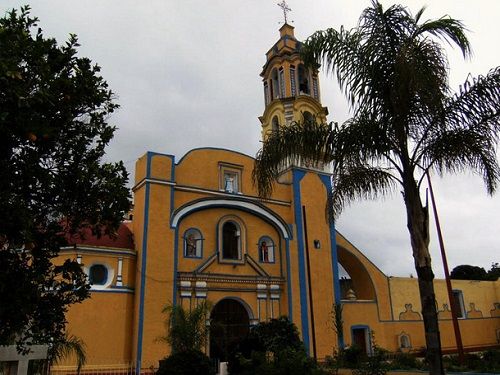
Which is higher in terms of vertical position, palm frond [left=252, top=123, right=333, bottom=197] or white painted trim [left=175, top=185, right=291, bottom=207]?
white painted trim [left=175, top=185, right=291, bottom=207]

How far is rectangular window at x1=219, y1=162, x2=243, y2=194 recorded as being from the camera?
19.5 metres

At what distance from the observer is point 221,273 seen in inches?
711

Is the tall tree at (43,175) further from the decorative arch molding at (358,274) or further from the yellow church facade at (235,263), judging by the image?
the decorative arch molding at (358,274)

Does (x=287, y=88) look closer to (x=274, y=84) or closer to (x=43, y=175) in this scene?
(x=274, y=84)

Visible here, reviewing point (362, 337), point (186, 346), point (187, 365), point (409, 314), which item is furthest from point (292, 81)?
point (187, 365)

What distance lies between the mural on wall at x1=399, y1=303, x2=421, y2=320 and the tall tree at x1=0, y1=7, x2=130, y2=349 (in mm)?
19806

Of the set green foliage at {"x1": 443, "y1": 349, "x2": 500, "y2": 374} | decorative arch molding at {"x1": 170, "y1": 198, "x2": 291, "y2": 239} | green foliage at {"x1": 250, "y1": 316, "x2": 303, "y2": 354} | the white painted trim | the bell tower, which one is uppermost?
the bell tower

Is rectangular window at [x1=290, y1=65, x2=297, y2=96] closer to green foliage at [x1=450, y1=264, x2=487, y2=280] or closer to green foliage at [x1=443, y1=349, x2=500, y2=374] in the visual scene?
green foliage at [x1=443, y1=349, x2=500, y2=374]

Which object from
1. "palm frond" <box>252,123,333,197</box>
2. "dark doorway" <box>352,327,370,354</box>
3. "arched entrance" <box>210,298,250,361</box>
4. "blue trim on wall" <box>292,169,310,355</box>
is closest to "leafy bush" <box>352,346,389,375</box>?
"palm frond" <box>252,123,333,197</box>

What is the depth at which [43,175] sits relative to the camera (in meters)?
5.64

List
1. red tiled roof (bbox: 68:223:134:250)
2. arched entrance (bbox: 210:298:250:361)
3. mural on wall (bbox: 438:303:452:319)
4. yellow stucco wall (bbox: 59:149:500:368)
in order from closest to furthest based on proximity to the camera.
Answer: yellow stucco wall (bbox: 59:149:500:368), red tiled roof (bbox: 68:223:134:250), arched entrance (bbox: 210:298:250:361), mural on wall (bbox: 438:303:452:319)

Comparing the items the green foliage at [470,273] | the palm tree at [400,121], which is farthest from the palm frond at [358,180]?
the green foliage at [470,273]

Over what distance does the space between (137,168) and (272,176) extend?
33.9ft

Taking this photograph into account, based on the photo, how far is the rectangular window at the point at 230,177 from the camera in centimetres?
1952
